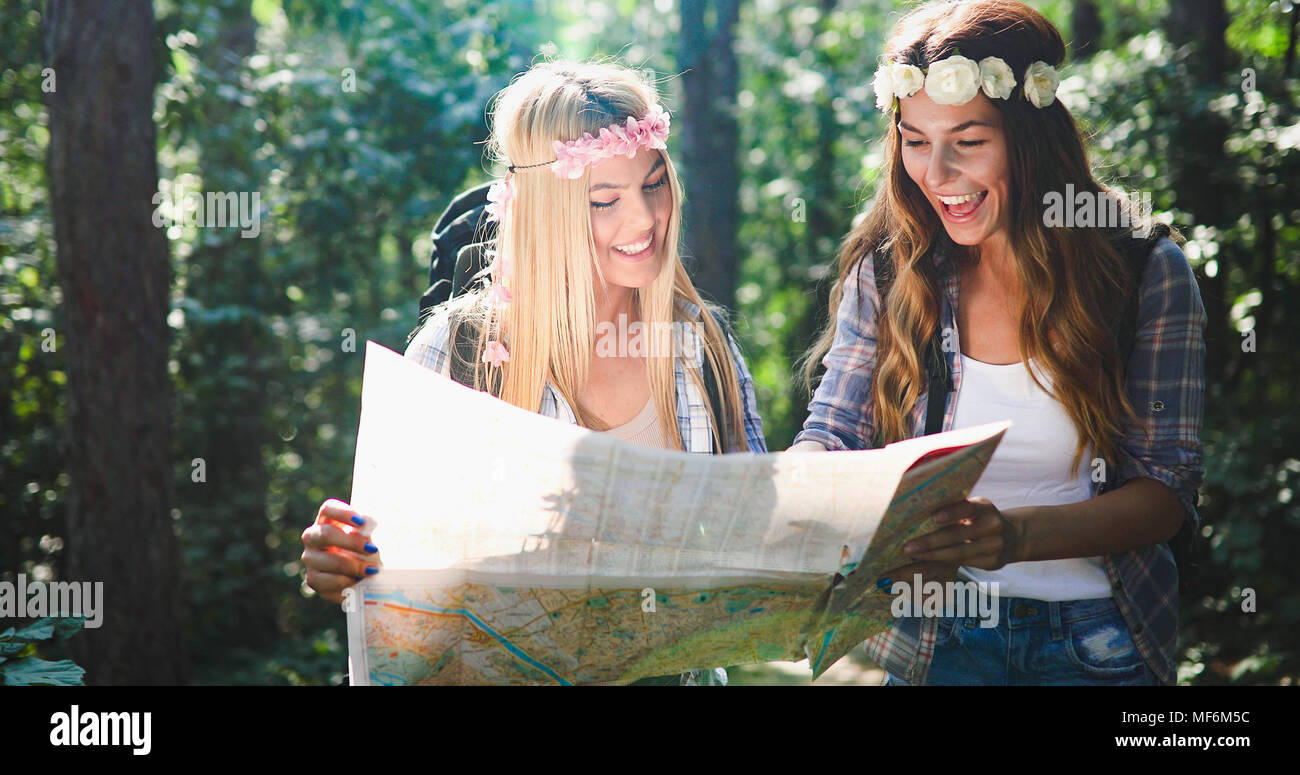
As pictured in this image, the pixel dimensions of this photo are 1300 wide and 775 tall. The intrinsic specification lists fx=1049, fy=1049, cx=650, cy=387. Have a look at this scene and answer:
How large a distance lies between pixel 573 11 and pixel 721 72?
31.8 feet

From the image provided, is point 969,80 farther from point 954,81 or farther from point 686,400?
point 686,400

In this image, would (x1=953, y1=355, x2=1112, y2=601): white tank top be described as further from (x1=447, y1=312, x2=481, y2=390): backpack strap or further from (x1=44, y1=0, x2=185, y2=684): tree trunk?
(x1=44, y1=0, x2=185, y2=684): tree trunk

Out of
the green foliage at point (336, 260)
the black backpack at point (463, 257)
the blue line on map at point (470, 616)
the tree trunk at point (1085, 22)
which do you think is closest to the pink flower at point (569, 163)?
the black backpack at point (463, 257)

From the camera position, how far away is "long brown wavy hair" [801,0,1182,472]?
188cm

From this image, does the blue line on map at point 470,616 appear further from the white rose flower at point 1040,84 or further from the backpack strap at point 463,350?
the white rose flower at point 1040,84

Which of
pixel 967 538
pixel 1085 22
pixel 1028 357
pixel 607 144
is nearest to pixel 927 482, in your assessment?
pixel 967 538

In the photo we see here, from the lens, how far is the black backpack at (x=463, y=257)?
2.28 metres

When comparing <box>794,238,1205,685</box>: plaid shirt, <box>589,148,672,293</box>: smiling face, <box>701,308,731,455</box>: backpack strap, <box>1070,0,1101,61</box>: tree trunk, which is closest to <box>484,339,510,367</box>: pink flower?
<box>589,148,672,293</box>: smiling face

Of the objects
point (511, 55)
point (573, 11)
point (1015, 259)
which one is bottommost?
point (1015, 259)

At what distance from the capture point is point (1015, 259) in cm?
203

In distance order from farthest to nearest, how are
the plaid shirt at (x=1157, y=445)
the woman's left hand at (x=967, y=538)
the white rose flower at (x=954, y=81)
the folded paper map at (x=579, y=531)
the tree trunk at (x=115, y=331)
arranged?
the tree trunk at (x=115, y=331) → the white rose flower at (x=954, y=81) → the plaid shirt at (x=1157, y=445) → the woman's left hand at (x=967, y=538) → the folded paper map at (x=579, y=531)

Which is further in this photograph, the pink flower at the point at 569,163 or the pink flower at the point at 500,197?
the pink flower at the point at 500,197
